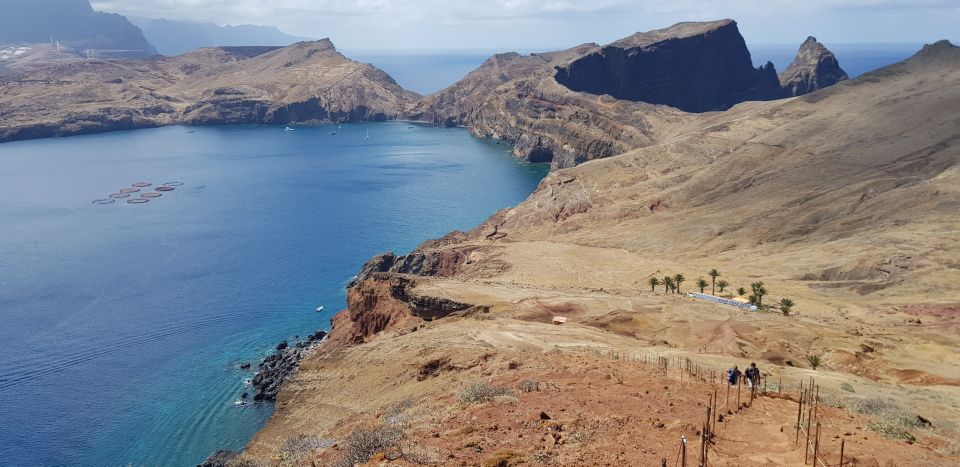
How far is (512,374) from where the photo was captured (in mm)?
44469

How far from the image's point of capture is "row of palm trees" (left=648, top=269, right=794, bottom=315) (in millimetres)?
68700

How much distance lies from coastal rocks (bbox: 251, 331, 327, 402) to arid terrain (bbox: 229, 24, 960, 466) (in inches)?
119

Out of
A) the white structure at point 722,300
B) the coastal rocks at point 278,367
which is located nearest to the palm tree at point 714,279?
the white structure at point 722,300

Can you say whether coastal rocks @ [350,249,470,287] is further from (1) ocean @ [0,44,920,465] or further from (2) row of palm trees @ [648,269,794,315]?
(2) row of palm trees @ [648,269,794,315]

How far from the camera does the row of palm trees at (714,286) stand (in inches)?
2705

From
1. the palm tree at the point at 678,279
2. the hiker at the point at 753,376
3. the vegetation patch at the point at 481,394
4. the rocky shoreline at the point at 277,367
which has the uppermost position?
the hiker at the point at 753,376

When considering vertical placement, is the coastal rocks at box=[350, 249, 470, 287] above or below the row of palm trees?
below

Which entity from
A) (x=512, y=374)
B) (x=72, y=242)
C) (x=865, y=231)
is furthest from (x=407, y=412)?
(x=72, y=242)

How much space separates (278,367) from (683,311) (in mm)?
44492

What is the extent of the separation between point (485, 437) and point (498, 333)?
26.9 metres

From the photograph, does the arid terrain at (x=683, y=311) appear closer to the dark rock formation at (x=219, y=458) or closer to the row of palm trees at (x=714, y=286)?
the row of palm trees at (x=714, y=286)

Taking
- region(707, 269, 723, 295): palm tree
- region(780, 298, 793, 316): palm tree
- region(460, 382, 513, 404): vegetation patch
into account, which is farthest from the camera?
region(707, 269, 723, 295): palm tree

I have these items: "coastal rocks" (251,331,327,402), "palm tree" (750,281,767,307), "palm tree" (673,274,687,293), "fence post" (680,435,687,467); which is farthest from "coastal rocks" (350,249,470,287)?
"fence post" (680,435,687,467)

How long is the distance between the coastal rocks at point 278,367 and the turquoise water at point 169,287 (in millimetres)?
1845
